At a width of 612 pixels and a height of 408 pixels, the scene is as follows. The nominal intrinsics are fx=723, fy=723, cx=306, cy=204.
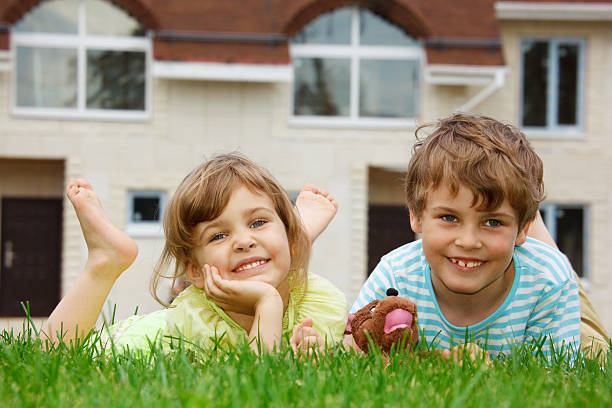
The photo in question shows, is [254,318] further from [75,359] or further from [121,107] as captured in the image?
[121,107]

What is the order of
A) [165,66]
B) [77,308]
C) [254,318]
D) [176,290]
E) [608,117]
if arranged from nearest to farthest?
1. [254,318]
2. [77,308]
3. [176,290]
4. [165,66]
5. [608,117]

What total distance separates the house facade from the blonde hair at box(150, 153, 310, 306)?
1099 cm

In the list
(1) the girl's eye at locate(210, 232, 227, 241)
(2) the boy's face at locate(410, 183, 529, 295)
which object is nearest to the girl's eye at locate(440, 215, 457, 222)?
(2) the boy's face at locate(410, 183, 529, 295)

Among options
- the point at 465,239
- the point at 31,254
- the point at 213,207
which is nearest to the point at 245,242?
the point at 213,207

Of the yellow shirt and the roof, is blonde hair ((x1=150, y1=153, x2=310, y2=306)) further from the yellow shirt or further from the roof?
the roof

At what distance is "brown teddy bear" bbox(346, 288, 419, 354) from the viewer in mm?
3021

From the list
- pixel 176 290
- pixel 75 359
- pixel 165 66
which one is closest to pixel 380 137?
pixel 165 66

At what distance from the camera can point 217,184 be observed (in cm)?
353

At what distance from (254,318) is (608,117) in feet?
50.4

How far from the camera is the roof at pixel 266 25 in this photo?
14.6 meters

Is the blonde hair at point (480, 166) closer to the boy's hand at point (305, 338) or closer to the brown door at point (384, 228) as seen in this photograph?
the boy's hand at point (305, 338)

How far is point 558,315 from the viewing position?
3.68 metres

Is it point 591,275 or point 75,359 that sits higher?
point 75,359

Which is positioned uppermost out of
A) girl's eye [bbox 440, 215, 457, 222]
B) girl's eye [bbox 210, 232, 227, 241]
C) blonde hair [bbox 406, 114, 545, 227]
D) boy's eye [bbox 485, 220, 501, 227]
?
blonde hair [bbox 406, 114, 545, 227]
